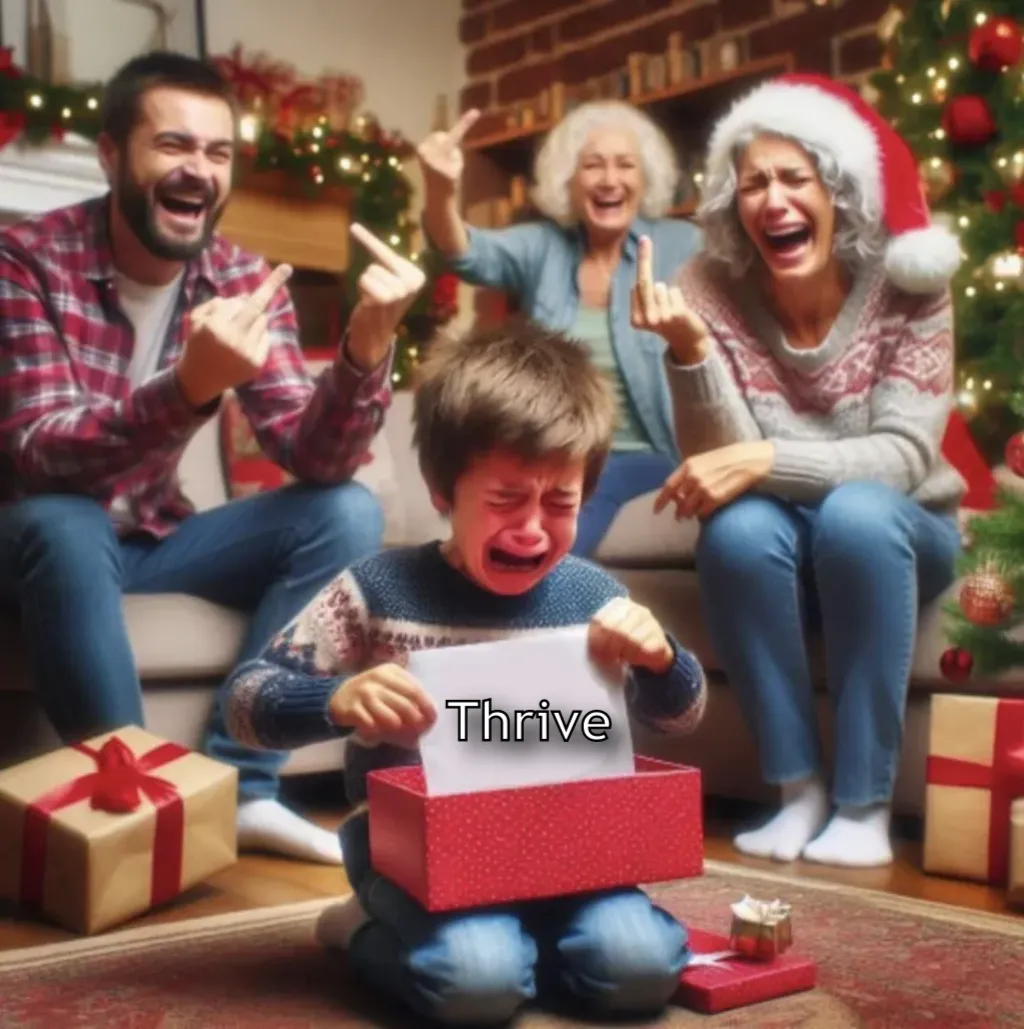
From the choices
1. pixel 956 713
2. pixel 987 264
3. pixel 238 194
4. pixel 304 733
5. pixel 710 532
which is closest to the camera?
pixel 304 733

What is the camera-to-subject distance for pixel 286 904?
143 centimetres

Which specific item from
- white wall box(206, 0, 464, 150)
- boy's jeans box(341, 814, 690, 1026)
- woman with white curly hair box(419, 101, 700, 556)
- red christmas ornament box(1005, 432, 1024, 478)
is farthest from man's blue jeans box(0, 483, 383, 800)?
white wall box(206, 0, 464, 150)

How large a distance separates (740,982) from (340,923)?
1.12 ft

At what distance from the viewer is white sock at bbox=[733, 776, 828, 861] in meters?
1.61

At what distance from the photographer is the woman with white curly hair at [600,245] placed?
2236 mm

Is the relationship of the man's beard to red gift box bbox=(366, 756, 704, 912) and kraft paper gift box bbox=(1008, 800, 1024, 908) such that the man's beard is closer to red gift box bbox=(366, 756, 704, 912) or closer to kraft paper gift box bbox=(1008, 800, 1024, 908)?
red gift box bbox=(366, 756, 704, 912)

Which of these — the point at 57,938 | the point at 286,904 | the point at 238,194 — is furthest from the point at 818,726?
the point at 238,194

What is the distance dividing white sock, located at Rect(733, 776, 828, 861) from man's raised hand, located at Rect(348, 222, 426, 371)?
723 millimetres

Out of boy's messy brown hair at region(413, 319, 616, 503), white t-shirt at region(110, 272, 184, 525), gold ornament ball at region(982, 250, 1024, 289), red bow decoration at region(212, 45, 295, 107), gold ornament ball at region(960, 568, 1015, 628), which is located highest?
red bow decoration at region(212, 45, 295, 107)

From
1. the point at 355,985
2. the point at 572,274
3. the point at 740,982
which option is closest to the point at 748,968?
the point at 740,982

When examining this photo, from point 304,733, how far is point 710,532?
30.0 inches

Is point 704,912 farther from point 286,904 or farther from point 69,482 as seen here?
point 69,482

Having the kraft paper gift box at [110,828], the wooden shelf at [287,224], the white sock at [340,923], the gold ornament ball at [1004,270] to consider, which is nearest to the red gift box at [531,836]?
the white sock at [340,923]

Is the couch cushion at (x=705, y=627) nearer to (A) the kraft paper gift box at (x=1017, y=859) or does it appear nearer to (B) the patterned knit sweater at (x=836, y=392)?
(B) the patterned knit sweater at (x=836, y=392)
